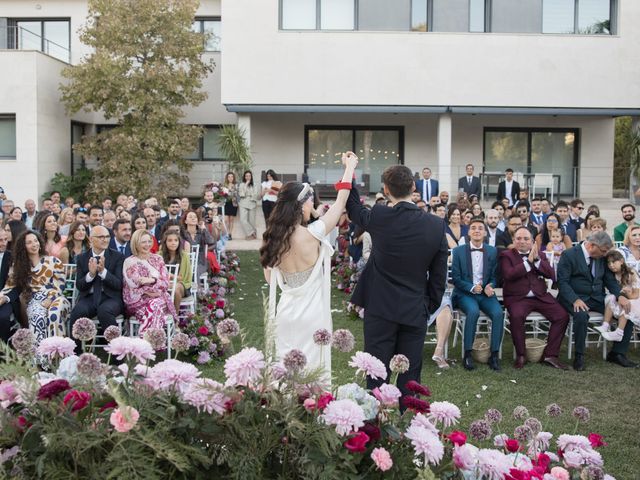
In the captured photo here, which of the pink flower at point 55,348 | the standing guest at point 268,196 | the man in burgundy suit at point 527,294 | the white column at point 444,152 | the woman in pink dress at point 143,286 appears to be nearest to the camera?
the pink flower at point 55,348

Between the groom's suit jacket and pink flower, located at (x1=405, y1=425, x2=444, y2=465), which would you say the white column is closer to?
the groom's suit jacket

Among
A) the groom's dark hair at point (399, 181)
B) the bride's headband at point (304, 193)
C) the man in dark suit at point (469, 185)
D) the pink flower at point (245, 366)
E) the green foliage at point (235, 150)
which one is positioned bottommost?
the pink flower at point (245, 366)

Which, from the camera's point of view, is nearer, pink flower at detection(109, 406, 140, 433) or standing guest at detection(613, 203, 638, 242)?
pink flower at detection(109, 406, 140, 433)

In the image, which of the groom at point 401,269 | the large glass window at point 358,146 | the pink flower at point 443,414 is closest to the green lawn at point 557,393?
the groom at point 401,269

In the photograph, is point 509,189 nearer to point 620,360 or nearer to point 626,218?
point 626,218

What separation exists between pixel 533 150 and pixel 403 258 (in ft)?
71.4

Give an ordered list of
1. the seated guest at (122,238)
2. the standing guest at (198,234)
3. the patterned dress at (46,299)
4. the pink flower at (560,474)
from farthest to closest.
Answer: the standing guest at (198,234) < the seated guest at (122,238) < the patterned dress at (46,299) < the pink flower at (560,474)

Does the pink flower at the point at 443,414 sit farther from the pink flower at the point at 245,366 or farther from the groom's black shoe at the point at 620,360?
the groom's black shoe at the point at 620,360

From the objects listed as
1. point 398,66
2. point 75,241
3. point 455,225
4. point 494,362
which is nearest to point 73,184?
point 398,66

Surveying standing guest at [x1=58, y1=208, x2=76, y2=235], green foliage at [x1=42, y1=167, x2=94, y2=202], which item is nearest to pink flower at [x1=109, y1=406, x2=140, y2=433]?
standing guest at [x1=58, y1=208, x2=76, y2=235]

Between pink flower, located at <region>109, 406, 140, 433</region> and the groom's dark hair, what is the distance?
316cm

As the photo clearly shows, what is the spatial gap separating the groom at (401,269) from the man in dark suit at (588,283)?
4355 mm

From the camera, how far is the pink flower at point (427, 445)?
246 centimetres

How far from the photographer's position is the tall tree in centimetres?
2181
